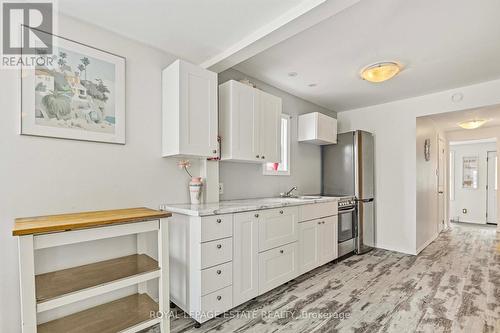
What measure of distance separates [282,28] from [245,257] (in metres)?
1.91

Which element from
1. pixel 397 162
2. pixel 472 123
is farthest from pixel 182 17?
pixel 472 123

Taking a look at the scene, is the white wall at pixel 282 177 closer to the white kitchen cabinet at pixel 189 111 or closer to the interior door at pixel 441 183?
the white kitchen cabinet at pixel 189 111

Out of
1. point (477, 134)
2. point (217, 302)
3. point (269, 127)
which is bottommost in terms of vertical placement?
point (217, 302)

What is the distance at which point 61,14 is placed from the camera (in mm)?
1820

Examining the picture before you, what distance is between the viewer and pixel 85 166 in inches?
75.6

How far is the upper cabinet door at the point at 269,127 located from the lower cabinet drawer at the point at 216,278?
4.16 feet

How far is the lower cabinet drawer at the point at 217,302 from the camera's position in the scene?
198 cm

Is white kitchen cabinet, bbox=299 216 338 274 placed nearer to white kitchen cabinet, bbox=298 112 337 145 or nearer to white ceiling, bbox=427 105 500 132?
white kitchen cabinet, bbox=298 112 337 145

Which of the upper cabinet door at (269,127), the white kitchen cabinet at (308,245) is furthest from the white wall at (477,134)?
the upper cabinet door at (269,127)

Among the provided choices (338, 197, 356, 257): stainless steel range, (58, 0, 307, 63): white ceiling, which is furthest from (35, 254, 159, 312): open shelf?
(338, 197, 356, 257): stainless steel range

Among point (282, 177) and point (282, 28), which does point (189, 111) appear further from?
point (282, 177)

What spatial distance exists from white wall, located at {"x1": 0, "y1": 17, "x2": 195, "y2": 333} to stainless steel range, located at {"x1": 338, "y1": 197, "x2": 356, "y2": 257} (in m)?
2.32

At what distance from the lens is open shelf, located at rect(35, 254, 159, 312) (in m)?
1.44

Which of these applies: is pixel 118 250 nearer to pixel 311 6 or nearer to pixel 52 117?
pixel 52 117
